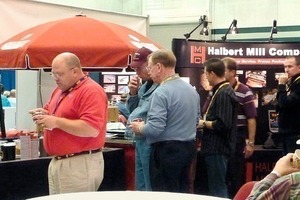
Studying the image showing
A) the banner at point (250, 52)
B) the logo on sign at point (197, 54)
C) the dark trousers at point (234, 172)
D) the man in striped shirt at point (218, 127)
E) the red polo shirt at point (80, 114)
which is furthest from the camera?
the banner at point (250, 52)

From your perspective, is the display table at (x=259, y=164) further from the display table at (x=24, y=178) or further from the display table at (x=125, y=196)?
the display table at (x=125, y=196)

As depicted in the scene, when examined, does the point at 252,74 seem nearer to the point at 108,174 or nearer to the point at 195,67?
the point at 195,67

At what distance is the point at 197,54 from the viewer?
301 inches

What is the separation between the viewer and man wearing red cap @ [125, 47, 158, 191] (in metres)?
4.37

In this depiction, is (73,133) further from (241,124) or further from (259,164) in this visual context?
(259,164)

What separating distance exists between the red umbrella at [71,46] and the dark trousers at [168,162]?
50.6 inches

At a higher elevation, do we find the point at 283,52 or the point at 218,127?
the point at 283,52

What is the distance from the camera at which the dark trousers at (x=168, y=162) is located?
160 inches

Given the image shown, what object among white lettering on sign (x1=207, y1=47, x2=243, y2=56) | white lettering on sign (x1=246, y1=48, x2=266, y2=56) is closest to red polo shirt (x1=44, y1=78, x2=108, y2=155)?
white lettering on sign (x1=207, y1=47, x2=243, y2=56)

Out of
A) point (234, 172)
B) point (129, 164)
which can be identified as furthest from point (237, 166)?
point (129, 164)

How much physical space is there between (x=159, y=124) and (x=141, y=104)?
549 millimetres

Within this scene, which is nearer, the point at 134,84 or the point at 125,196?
the point at 125,196

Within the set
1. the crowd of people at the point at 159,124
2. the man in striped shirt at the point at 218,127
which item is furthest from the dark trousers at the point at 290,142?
the man in striped shirt at the point at 218,127

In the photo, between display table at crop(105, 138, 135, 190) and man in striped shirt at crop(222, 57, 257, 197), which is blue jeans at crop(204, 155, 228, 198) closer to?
man in striped shirt at crop(222, 57, 257, 197)
